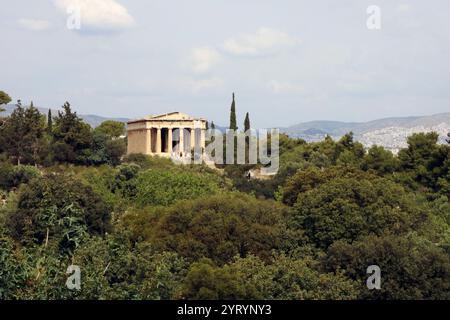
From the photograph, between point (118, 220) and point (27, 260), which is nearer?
point (27, 260)

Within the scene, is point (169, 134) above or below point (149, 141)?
above

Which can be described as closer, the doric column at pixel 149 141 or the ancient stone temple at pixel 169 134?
the doric column at pixel 149 141

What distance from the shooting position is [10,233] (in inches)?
1485

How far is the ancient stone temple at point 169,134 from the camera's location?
75.1 metres

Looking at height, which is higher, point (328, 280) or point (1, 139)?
point (1, 139)

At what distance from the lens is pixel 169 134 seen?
247ft

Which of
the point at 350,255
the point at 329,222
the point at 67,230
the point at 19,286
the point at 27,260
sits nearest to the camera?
the point at 19,286

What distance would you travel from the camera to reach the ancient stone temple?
2958 inches

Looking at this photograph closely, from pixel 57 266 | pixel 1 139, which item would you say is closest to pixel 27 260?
pixel 57 266

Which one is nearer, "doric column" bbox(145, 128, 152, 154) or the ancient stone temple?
"doric column" bbox(145, 128, 152, 154)

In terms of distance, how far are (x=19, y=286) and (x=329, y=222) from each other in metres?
14.0

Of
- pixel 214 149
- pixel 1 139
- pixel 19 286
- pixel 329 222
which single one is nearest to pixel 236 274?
pixel 19 286
